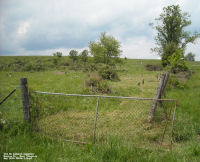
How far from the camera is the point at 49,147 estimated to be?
3.71 m

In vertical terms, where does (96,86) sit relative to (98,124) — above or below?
above

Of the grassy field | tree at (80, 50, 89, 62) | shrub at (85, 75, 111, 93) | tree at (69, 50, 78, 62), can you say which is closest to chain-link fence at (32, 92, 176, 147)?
the grassy field

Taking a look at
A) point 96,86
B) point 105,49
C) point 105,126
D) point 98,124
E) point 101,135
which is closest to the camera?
point 101,135

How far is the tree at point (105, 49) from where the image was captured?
3441cm

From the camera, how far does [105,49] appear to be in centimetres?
3494

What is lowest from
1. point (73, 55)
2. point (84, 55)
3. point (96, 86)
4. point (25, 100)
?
point (96, 86)

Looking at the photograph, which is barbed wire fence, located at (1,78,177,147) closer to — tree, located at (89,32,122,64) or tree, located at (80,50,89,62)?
tree, located at (89,32,122,64)

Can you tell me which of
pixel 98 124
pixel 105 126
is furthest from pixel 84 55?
pixel 105 126

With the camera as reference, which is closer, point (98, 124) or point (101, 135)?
point (101, 135)

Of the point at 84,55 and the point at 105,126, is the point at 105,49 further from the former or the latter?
the point at 105,126

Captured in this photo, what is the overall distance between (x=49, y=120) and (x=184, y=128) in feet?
17.4

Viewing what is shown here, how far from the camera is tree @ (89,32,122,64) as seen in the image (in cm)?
3441

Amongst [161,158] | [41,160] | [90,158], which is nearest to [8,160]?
[41,160]

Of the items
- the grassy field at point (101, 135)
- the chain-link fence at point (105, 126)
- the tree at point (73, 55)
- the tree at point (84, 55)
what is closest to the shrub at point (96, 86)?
the grassy field at point (101, 135)
